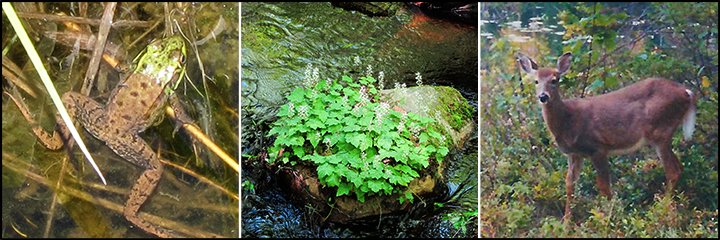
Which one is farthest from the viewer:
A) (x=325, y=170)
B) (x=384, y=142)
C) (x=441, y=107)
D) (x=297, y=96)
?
(x=441, y=107)

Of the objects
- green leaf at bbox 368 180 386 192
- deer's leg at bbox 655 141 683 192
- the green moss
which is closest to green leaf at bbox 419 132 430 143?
green leaf at bbox 368 180 386 192

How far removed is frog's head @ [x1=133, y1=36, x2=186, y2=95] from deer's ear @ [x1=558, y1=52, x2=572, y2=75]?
5.87 ft

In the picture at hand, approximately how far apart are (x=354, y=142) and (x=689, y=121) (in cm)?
170

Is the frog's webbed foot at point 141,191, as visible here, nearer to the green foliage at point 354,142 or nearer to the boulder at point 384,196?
the green foliage at point 354,142

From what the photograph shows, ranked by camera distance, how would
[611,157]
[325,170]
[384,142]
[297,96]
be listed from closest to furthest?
[611,157]
[325,170]
[384,142]
[297,96]

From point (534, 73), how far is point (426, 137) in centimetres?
82

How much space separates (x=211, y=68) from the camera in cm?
249

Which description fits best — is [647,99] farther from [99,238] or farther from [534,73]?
[99,238]

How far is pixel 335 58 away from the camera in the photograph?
3691mm

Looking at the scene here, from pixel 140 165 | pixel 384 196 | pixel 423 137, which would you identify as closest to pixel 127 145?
pixel 140 165

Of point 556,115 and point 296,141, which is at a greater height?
point 556,115

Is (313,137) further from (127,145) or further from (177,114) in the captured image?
(127,145)

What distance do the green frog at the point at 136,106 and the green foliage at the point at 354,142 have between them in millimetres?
749

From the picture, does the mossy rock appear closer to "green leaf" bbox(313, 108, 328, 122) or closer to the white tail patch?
"green leaf" bbox(313, 108, 328, 122)
